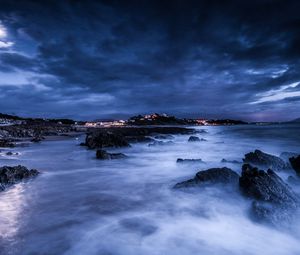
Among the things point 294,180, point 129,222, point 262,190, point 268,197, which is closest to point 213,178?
point 262,190

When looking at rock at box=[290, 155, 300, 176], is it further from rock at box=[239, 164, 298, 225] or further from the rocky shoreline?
rock at box=[239, 164, 298, 225]

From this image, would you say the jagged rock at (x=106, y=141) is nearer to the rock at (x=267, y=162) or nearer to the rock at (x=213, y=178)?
the rock at (x=267, y=162)

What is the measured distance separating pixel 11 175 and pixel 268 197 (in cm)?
757

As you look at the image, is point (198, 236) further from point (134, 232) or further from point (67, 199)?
point (67, 199)

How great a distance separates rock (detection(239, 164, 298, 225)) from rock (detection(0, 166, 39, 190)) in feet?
22.7

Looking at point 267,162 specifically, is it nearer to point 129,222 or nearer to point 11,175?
point 129,222

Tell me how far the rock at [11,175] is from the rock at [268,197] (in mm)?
6905

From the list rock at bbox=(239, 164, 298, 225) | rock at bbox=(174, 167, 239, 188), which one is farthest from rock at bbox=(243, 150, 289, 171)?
rock at bbox=(239, 164, 298, 225)

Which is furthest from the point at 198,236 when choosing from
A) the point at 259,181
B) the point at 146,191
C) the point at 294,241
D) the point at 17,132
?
the point at 17,132

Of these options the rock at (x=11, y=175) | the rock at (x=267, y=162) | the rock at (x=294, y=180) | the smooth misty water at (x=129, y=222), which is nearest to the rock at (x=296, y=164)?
the rock at (x=267, y=162)

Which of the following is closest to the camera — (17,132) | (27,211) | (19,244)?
(19,244)

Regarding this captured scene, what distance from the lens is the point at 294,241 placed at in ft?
16.9

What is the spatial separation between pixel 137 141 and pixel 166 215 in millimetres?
20679

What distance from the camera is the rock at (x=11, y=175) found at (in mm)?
→ 8467
